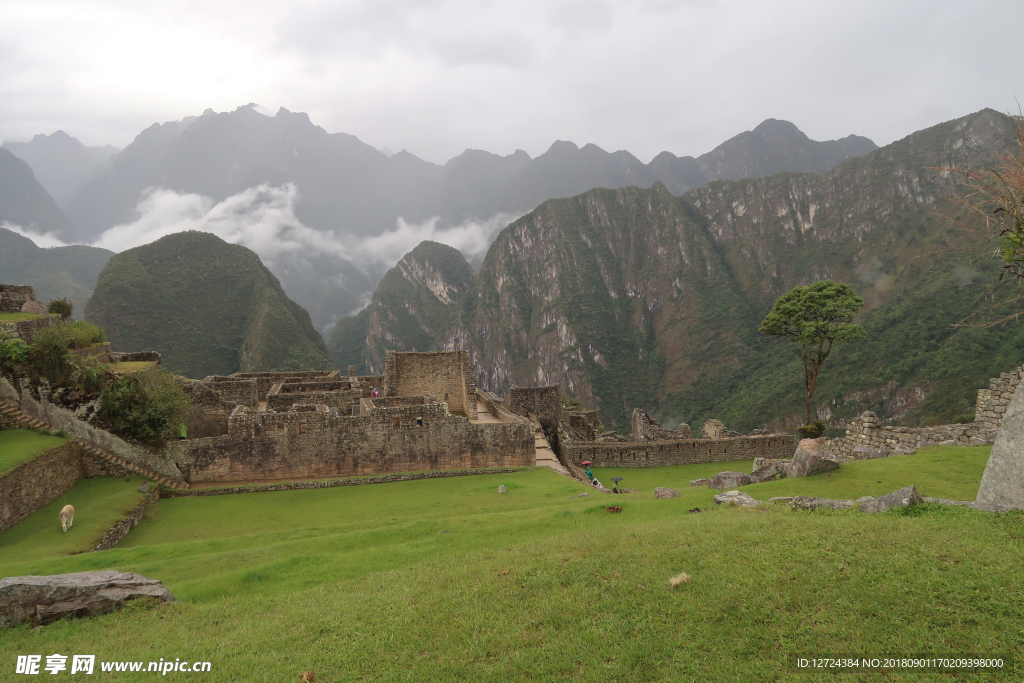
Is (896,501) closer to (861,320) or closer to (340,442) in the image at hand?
(340,442)

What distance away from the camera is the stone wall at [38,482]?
10.6 meters

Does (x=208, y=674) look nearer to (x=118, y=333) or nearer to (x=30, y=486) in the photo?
(x=30, y=486)

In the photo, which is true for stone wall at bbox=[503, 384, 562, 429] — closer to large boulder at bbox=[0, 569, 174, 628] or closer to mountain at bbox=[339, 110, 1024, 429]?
large boulder at bbox=[0, 569, 174, 628]

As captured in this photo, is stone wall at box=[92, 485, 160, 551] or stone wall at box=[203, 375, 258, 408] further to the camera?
stone wall at box=[203, 375, 258, 408]

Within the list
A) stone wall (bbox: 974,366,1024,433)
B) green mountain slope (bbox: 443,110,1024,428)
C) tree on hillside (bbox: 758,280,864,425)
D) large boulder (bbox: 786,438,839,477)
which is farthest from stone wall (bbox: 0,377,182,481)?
green mountain slope (bbox: 443,110,1024,428)

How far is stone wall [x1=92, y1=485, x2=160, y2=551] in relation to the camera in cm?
1054

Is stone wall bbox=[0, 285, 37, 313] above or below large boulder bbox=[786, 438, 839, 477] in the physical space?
above

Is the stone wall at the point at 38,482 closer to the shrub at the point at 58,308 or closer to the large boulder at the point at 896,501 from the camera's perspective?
the large boulder at the point at 896,501

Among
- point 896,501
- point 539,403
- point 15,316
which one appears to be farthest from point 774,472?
point 15,316

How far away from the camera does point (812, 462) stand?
33.2ft

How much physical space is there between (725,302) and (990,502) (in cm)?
19148

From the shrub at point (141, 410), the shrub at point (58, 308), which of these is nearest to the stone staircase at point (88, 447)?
the shrub at point (141, 410)

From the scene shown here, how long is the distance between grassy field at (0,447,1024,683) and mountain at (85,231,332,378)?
114m

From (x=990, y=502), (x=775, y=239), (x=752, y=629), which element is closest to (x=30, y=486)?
(x=752, y=629)
